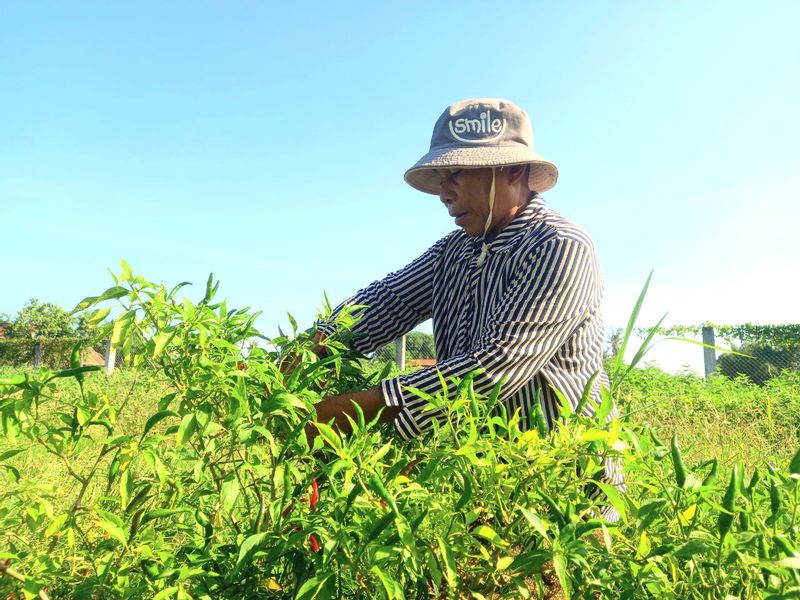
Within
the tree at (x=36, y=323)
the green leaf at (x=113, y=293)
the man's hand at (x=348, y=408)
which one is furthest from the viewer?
the tree at (x=36, y=323)

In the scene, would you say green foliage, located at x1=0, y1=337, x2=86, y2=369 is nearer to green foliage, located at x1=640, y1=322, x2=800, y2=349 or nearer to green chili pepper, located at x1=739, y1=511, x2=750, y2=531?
green foliage, located at x1=640, y1=322, x2=800, y2=349

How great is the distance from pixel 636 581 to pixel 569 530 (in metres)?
0.10

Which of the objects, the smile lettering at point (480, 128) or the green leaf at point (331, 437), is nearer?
the green leaf at point (331, 437)

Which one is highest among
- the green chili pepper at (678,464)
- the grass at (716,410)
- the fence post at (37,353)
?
the fence post at (37,353)

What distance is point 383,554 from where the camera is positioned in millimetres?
806

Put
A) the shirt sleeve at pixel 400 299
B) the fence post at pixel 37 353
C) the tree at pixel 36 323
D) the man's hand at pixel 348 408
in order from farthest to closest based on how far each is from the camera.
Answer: the tree at pixel 36 323 → the fence post at pixel 37 353 → the shirt sleeve at pixel 400 299 → the man's hand at pixel 348 408

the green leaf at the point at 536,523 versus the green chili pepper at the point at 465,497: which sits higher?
the green chili pepper at the point at 465,497

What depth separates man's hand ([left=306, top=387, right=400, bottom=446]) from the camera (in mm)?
1320

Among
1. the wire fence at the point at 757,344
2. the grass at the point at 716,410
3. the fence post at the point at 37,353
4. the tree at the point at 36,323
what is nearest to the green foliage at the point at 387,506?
the grass at the point at 716,410

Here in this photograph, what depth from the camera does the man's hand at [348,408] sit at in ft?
4.33

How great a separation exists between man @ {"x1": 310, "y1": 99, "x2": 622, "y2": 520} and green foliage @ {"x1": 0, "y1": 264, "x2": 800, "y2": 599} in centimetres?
33

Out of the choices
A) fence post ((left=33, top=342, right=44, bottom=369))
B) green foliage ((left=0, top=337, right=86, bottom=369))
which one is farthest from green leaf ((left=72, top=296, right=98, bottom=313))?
green foliage ((left=0, top=337, right=86, bottom=369))

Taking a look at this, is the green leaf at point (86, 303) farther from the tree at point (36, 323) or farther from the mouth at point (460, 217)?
the tree at point (36, 323)

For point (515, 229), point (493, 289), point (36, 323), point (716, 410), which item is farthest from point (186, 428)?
point (36, 323)
